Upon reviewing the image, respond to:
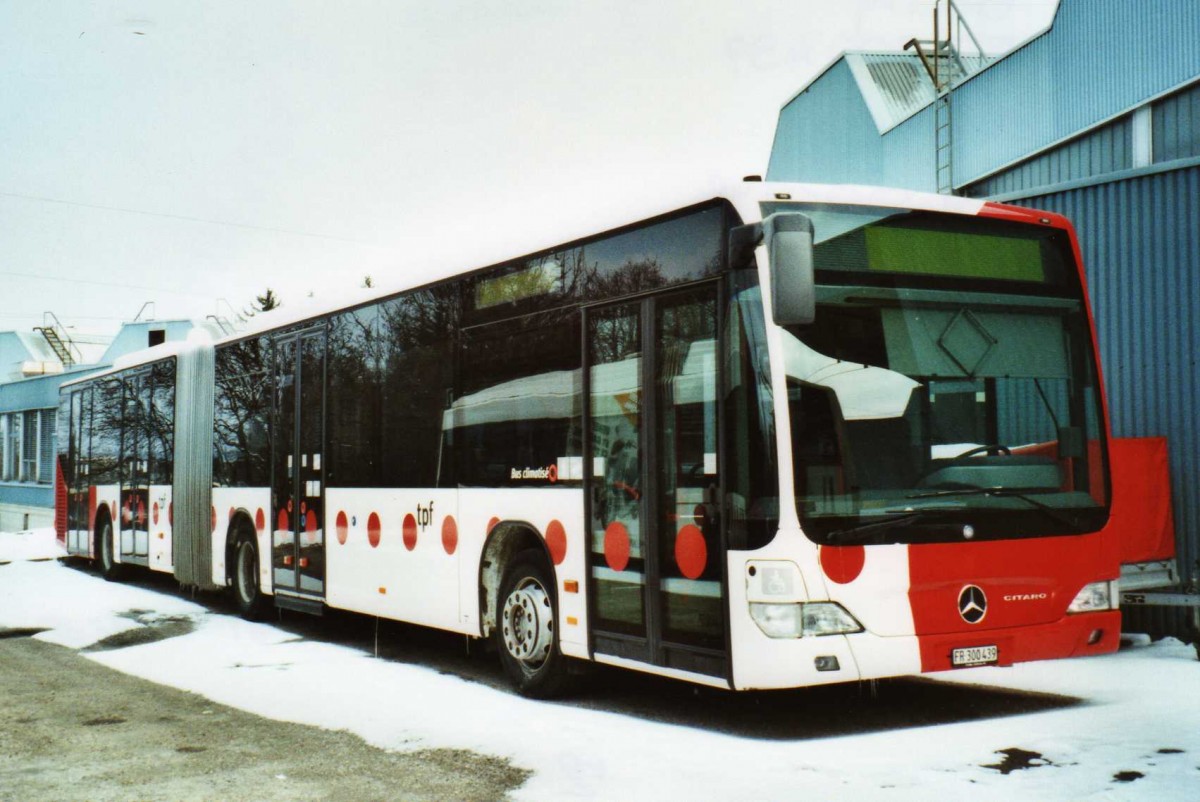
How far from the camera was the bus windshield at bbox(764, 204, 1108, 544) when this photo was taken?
23.5 feet

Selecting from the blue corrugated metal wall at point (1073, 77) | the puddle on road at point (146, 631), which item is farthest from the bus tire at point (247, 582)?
the blue corrugated metal wall at point (1073, 77)

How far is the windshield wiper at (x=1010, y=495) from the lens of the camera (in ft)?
24.0

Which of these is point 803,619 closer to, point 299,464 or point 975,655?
point 975,655

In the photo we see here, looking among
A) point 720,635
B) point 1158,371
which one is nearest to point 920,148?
point 1158,371

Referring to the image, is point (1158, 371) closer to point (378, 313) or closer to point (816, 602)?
point (816, 602)

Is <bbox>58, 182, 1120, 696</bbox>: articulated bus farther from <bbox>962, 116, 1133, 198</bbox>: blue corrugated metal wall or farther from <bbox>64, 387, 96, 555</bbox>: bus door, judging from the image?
<bbox>64, 387, 96, 555</bbox>: bus door

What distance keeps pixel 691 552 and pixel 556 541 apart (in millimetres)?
1525

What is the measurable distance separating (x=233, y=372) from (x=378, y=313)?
4.51m

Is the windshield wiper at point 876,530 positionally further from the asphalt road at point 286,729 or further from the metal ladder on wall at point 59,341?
the metal ladder on wall at point 59,341

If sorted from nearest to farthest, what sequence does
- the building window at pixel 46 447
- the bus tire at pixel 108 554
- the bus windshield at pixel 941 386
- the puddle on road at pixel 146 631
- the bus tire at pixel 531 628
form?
the bus windshield at pixel 941 386 → the bus tire at pixel 531 628 → the puddle on road at pixel 146 631 → the bus tire at pixel 108 554 → the building window at pixel 46 447

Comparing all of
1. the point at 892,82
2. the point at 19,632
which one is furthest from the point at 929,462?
the point at 892,82

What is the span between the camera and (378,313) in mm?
11742

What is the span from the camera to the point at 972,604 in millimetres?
7414

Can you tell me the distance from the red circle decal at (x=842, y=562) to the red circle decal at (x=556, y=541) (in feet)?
7.48
